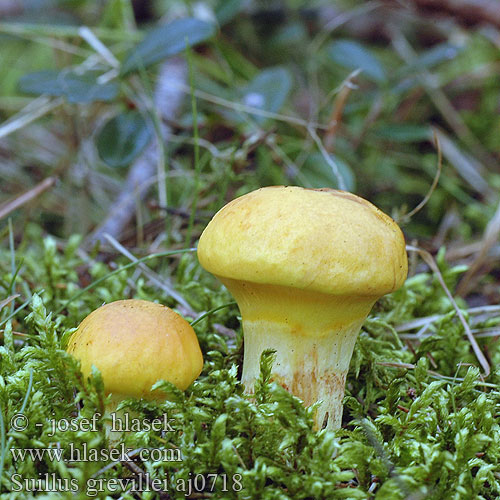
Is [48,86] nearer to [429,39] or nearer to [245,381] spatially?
[245,381]

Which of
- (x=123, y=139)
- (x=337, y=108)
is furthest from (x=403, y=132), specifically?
(x=123, y=139)

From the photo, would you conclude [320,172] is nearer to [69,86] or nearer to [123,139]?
[123,139]

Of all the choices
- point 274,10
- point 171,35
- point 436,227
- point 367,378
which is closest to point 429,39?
point 274,10

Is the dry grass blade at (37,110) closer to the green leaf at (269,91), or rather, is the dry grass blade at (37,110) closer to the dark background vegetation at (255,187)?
the dark background vegetation at (255,187)

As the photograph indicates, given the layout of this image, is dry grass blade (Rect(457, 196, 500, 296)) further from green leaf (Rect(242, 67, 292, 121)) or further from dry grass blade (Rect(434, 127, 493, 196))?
green leaf (Rect(242, 67, 292, 121))

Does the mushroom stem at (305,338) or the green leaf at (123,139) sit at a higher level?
the green leaf at (123,139)

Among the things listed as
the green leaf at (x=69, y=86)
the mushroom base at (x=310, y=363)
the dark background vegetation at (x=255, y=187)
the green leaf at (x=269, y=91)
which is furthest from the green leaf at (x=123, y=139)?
the mushroom base at (x=310, y=363)

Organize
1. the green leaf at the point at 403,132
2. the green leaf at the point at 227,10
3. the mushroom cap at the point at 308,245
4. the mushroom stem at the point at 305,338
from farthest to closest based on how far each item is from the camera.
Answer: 1. the green leaf at the point at 403,132
2. the green leaf at the point at 227,10
3. the mushroom stem at the point at 305,338
4. the mushroom cap at the point at 308,245
